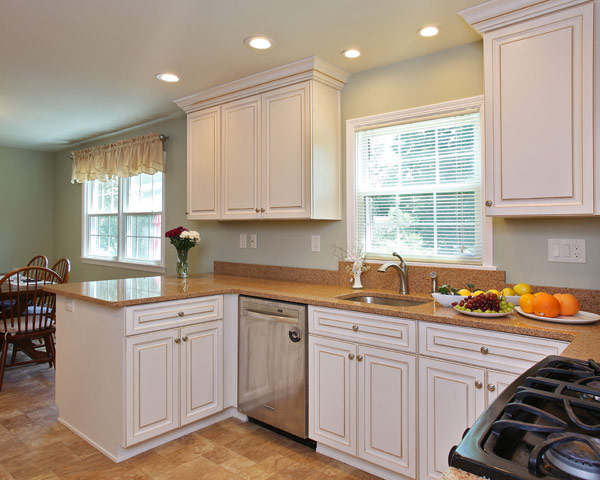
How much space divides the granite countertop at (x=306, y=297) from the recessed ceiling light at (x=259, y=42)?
4.87ft

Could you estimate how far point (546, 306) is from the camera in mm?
1853

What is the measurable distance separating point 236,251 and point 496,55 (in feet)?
8.05

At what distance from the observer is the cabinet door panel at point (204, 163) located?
3.41 meters

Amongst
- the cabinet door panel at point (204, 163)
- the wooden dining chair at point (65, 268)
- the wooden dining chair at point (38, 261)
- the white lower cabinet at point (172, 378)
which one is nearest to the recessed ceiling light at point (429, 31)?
the cabinet door panel at point (204, 163)

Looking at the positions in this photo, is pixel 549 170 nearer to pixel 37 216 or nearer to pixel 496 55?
pixel 496 55

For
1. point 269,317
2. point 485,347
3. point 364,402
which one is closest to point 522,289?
point 485,347

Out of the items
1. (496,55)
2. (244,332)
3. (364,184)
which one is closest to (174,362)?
(244,332)

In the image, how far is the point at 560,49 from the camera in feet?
6.37

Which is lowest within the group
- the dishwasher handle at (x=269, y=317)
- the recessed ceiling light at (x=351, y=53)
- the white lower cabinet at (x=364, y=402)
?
the white lower cabinet at (x=364, y=402)

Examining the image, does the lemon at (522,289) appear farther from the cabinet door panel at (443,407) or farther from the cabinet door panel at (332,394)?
the cabinet door panel at (332,394)

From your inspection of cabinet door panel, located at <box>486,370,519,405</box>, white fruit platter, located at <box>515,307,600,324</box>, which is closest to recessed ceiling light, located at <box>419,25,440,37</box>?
white fruit platter, located at <box>515,307,600,324</box>

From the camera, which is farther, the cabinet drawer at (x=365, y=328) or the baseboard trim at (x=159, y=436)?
the baseboard trim at (x=159, y=436)

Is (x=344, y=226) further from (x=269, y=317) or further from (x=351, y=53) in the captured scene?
(x=351, y=53)

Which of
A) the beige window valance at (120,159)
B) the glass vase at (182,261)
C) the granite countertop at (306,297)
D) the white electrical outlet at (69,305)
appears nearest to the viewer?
the granite countertop at (306,297)
